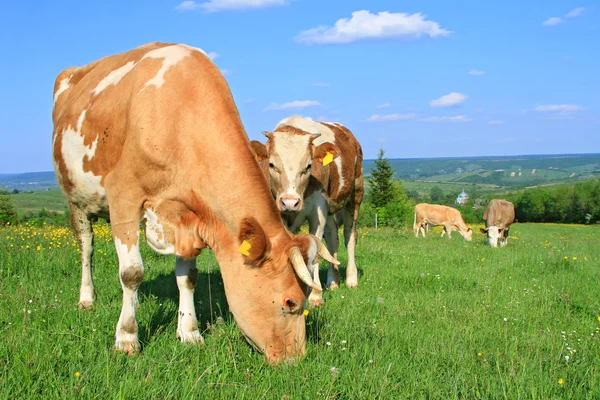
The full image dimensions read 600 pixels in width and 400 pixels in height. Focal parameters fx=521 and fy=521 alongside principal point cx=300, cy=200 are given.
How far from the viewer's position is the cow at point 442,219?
110 feet

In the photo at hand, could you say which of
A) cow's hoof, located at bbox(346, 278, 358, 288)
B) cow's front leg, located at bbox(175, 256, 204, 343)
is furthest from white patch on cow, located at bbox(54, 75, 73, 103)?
cow's hoof, located at bbox(346, 278, 358, 288)

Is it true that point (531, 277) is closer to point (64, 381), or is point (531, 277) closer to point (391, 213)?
point (64, 381)

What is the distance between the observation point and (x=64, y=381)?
354 centimetres

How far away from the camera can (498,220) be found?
22703 mm

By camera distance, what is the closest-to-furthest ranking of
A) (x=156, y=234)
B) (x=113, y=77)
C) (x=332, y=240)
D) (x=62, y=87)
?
(x=156, y=234) < (x=113, y=77) < (x=62, y=87) < (x=332, y=240)

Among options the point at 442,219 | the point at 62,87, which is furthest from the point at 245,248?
the point at 442,219

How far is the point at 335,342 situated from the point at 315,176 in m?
3.15

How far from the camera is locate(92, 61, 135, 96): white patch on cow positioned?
5328 mm

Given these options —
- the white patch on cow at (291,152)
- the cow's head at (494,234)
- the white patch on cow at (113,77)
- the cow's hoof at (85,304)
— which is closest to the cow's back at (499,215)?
the cow's head at (494,234)

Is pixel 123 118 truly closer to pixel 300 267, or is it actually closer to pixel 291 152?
pixel 300 267

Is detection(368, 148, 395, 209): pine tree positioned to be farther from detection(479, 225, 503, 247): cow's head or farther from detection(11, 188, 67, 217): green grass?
detection(11, 188, 67, 217): green grass

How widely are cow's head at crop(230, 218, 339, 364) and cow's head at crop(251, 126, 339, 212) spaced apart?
2.23m

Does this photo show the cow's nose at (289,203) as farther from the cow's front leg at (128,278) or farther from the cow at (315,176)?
the cow's front leg at (128,278)

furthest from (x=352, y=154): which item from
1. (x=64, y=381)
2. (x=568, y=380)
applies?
(x=64, y=381)
